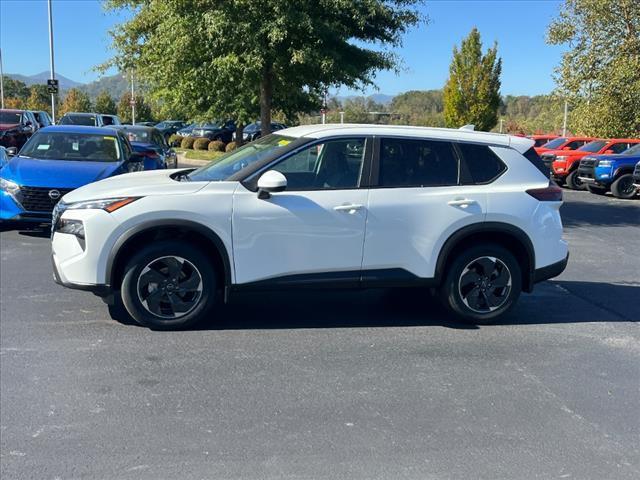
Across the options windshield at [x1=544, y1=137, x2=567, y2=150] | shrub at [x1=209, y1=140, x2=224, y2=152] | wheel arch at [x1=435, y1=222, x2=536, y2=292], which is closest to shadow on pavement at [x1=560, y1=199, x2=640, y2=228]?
windshield at [x1=544, y1=137, x2=567, y2=150]

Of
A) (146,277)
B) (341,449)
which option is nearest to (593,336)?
(341,449)

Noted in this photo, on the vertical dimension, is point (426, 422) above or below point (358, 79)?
below

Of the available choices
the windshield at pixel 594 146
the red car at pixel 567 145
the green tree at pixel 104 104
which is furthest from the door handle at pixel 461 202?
the green tree at pixel 104 104

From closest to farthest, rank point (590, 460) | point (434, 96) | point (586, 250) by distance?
point (590, 460) → point (586, 250) → point (434, 96)

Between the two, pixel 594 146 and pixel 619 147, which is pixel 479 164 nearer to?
pixel 619 147

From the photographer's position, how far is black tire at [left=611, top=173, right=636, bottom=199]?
18.6m

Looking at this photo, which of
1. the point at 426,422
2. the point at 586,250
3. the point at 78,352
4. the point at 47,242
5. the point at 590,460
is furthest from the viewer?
the point at 586,250

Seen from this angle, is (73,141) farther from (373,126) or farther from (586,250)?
(586,250)

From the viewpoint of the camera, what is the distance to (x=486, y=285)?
6.03 m

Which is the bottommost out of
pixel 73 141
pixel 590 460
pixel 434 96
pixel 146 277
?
pixel 590 460

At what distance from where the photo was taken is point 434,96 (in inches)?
3206

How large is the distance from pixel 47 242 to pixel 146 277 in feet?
14.8

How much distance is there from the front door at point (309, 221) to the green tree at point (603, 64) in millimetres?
21809

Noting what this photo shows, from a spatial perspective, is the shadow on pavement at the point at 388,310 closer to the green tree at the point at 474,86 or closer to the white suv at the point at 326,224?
the white suv at the point at 326,224
